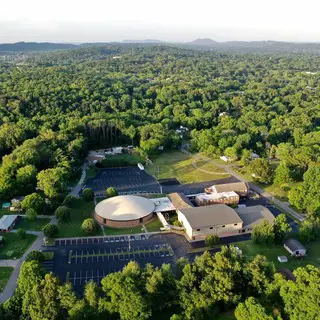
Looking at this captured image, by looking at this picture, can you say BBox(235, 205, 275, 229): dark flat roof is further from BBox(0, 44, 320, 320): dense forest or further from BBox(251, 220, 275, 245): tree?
BBox(0, 44, 320, 320): dense forest

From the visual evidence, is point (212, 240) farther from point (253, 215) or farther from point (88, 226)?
point (88, 226)

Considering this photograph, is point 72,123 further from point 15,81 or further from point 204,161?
point 15,81

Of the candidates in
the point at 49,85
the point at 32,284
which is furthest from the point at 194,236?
the point at 49,85

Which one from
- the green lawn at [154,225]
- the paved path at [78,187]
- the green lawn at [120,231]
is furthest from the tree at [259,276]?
the paved path at [78,187]

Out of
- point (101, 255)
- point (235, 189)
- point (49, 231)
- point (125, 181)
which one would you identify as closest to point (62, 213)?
point (49, 231)

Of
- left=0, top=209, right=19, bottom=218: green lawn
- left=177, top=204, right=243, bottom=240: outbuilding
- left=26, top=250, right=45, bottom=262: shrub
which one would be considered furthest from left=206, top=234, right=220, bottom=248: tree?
left=0, top=209, right=19, bottom=218: green lawn
